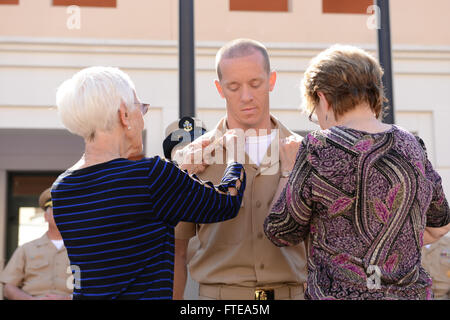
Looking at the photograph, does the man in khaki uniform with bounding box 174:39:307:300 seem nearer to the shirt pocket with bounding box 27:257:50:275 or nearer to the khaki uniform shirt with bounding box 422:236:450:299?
the shirt pocket with bounding box 27:257:50:275

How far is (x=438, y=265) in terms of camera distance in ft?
17.1

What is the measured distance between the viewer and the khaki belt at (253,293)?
7.96 feet

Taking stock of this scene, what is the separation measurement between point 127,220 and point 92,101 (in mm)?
411

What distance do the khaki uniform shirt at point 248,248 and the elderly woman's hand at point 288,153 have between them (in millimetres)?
114

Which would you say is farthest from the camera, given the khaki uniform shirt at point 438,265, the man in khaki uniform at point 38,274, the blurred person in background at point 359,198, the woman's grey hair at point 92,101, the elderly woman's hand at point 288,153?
the khaki uniform shirt at point 438,265

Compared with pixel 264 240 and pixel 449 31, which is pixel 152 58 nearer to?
pixel 449 31

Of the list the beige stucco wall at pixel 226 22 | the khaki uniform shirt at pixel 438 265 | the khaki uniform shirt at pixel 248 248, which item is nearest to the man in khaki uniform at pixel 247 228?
the khaki uniform shirt at pixel 248 248

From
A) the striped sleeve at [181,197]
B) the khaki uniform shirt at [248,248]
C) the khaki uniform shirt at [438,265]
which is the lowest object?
the khaki uniform shirt at [438,265]

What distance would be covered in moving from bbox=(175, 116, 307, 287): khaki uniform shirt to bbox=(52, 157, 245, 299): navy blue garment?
561mm

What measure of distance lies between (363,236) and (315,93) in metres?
0.53

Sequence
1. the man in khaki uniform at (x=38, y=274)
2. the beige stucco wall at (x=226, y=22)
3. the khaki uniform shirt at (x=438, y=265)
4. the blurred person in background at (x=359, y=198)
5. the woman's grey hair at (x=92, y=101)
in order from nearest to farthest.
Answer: the blurred person in background at (x=359, y=198) < the woman's grey hair at (x=92, y=101) < the man in khaki uniform at (x=38, y=274) < the khaki uniform shirt at (x=438, y=265) < the beige stucco wall at (x=226, y=22)

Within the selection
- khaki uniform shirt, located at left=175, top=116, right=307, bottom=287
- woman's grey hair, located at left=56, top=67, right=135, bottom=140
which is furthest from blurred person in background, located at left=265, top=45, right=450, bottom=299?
woman's grey hair, located at left=56, top=67, right=135, bottom=140

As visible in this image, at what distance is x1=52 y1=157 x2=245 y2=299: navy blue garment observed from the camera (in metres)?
1.86

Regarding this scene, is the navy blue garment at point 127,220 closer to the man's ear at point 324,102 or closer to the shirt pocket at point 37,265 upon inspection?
the man's ear at point 324,102
